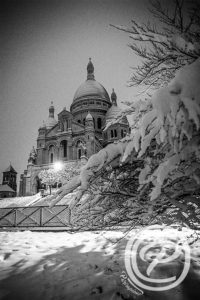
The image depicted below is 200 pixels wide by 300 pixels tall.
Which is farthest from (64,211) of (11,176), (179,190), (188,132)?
(11,176)

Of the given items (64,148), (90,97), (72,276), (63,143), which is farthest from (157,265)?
(90,97)

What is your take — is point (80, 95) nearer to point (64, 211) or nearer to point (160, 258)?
point (64, 211)

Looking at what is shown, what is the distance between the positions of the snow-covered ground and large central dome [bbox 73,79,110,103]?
50059mm

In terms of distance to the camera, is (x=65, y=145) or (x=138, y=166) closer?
(x=138, y=166)

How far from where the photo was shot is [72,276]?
2.99 m

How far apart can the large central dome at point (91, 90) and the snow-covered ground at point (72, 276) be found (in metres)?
50.1

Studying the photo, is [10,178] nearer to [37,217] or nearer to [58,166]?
[58,166]

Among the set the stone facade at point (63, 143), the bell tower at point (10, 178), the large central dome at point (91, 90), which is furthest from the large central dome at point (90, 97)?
the bell tower at point (10, 178)

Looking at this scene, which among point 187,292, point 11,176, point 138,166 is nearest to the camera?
point 187,292

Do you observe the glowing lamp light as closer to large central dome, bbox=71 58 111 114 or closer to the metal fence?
large central dome, bbox=71 58 111 114

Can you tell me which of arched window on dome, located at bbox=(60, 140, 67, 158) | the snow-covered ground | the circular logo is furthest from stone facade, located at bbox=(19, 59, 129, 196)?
the snow-covered ground

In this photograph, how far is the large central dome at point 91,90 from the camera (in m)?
51.6

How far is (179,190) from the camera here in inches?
87.8

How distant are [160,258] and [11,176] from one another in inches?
3104
